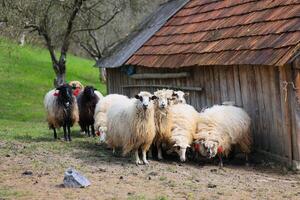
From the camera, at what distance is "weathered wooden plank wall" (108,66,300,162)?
36.1 ft

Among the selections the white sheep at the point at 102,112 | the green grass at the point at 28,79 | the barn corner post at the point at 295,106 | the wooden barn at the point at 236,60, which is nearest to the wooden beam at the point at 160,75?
the wooden barn at the point at 236,60

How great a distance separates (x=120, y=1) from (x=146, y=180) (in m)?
15.8

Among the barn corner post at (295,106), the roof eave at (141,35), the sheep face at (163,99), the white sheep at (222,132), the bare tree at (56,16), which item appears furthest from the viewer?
the bare tree at (56,16)

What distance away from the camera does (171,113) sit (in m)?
11.6

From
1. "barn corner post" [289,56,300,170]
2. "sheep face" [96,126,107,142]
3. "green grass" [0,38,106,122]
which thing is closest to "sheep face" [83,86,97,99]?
"sheep face" [96,126,107,142]

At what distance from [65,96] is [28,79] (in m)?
22.8

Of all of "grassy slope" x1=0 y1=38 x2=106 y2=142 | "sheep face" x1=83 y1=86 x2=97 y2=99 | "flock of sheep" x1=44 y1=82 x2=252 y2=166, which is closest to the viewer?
"flock of sheep" x1=44 y1=82 x2=252 y2=166

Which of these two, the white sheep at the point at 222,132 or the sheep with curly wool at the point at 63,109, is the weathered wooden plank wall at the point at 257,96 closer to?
the white sheep at the point at 222,132

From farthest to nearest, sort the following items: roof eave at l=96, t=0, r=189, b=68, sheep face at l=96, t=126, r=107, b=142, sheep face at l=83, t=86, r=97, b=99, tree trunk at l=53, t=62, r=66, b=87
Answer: tree trunk at l=53, t=62, r=66, b=87
roof eave at l=96, t=0, r=189, b=68
sheep face at l=83, t=86, r=97, b=99
sheep face at l=96, t=126, r=107, b=142

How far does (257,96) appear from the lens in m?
11.8

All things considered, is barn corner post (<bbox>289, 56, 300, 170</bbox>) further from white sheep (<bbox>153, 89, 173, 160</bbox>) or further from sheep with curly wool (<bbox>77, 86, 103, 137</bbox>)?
sheep with curly wool (<bbox>77, 86, 103, 137</bbox>)

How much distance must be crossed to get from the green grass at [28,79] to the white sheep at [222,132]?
36.7ft

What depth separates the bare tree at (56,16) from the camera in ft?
66.0

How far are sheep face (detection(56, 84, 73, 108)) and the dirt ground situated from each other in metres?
1.89
